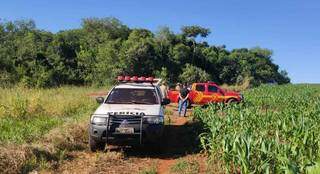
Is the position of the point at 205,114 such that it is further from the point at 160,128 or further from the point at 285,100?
the point at 285,100

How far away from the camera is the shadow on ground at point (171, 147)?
1316cm

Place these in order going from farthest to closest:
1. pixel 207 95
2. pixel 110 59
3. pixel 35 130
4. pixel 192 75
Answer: pixel 192 75 < pixel 110 59 < pixel 207 95 < pixel 35 130

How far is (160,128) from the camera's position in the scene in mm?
12680

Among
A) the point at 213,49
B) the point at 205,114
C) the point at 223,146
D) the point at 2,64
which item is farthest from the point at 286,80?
the point at 223,146

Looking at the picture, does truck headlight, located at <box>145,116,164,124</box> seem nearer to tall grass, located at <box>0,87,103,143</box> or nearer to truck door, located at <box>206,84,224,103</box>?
tall grass, located at <box>0,87,103,143</box>

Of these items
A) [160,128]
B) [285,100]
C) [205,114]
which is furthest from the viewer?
[285,100]

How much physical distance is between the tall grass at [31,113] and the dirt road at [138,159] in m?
1.73

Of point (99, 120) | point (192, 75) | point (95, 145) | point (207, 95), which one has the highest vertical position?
point (192, 75)

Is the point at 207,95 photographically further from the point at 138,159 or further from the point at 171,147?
the point at 138,159

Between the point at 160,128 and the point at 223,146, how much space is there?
9.10 feet

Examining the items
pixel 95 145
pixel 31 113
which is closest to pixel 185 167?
pixel 95 145

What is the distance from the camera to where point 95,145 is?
1299 cm

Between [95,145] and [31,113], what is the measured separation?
605cm

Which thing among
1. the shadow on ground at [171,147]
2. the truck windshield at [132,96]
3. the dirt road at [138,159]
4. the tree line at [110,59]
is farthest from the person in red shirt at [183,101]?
the tree line at [110,59]
